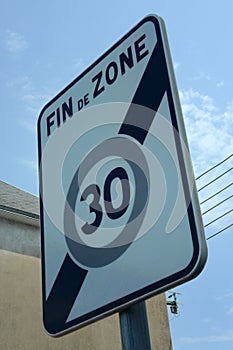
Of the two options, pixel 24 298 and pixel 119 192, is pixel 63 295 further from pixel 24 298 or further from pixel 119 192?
pixel 24 298

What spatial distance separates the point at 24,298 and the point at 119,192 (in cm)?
564

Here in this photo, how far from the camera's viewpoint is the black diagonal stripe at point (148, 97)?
47.9 inches

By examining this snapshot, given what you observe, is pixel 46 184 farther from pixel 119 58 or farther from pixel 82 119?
pixel 119 58

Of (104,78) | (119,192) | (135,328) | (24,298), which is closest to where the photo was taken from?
(135,328)

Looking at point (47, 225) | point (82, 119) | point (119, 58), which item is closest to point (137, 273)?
point (47, 225)

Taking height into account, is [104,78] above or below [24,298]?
below

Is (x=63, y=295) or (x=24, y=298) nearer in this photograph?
(x=63, y=295)

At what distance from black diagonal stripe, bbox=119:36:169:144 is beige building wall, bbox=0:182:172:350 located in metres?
5.34

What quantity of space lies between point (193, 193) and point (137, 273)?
225 millimetres

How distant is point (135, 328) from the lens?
1109 mm

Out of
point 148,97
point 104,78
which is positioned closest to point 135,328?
point 148,97

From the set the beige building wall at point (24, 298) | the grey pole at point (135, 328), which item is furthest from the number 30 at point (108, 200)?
the beige building wall at point (24, 298)

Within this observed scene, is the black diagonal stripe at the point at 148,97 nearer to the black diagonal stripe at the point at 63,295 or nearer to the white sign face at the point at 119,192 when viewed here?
the white sign face at the point at 119,192

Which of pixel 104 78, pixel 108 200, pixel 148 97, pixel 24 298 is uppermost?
pixel 24 298
